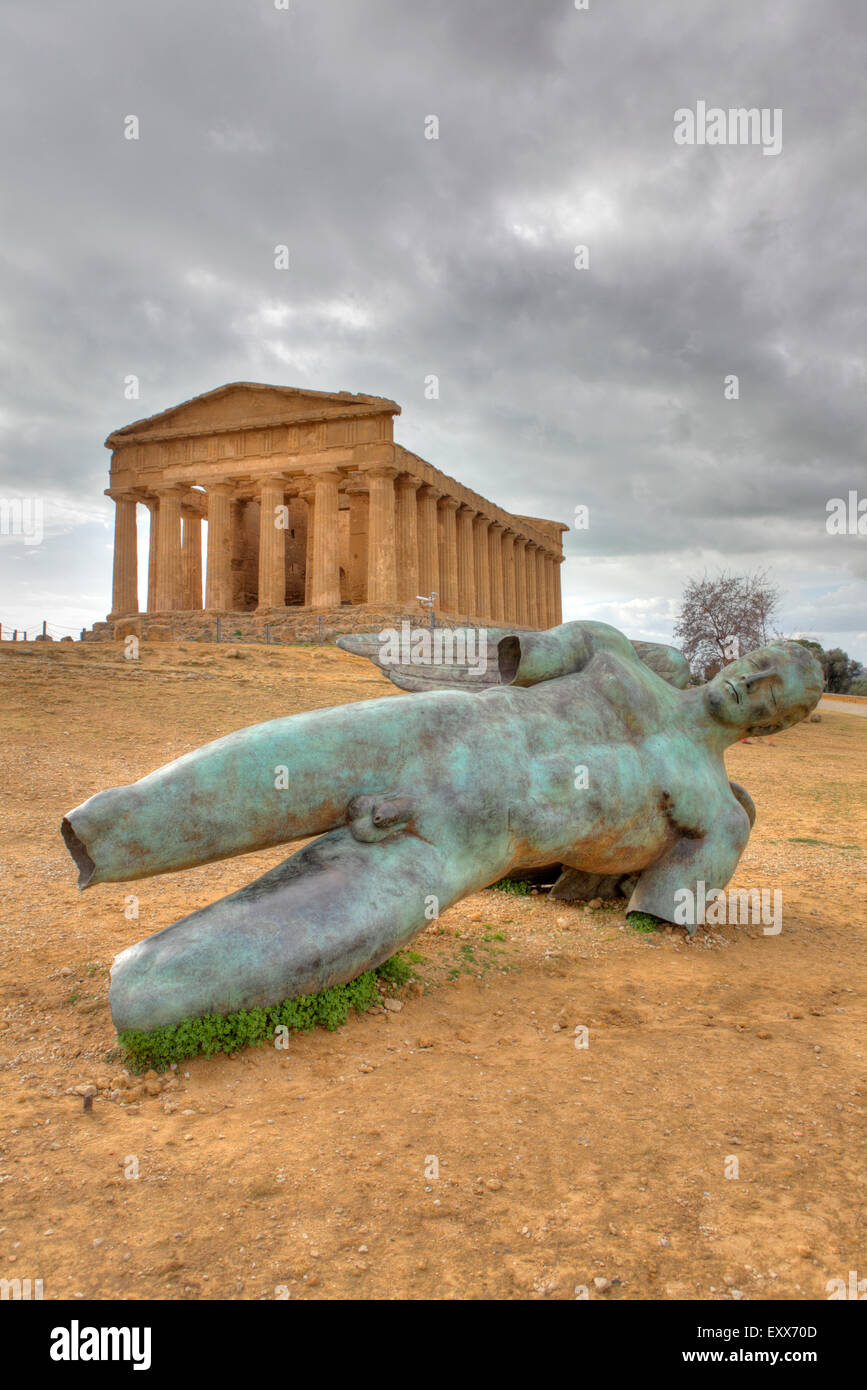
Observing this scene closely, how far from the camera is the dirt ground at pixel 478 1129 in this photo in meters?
1.99

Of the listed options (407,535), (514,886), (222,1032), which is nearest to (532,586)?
(407,535)

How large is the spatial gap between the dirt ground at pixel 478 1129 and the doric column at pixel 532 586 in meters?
45.9

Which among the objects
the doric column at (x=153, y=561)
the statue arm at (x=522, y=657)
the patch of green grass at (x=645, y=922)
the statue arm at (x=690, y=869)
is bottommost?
the patch of green grass at (x=645, y=922)

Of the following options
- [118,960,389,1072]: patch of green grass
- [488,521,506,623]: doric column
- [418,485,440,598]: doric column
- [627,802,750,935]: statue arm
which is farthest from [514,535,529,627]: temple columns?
[118,960,389,1072]: patch of green grass

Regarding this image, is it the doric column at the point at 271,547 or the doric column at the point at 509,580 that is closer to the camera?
the doric column at the point at 271,547

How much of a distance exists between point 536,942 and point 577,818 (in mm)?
1139

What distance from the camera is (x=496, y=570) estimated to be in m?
45.5

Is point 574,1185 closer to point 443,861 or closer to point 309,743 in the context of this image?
point 443,861

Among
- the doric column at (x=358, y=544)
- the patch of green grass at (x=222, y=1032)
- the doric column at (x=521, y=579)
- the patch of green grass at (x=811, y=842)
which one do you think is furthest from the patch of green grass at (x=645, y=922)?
the doric column at (x=521, y=579)

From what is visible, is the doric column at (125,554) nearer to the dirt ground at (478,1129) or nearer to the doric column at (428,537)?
the doric column at (428,537)

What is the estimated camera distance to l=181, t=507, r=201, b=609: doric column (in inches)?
1497

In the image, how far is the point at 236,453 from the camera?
117ft

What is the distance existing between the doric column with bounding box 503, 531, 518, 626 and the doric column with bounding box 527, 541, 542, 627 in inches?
90.1

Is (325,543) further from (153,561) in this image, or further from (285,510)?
(153,561)
